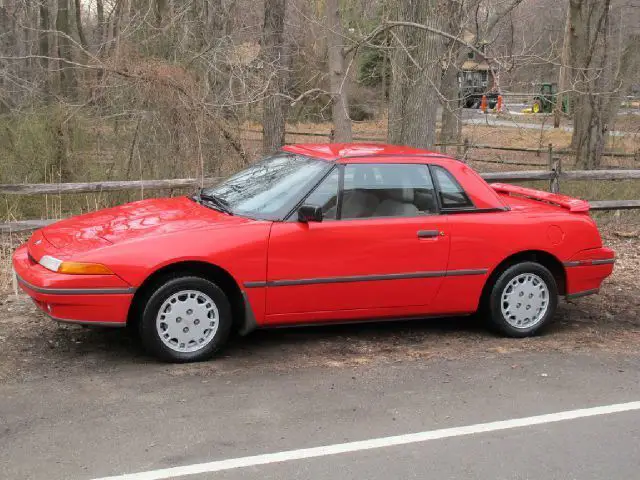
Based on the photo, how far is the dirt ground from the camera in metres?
5.32

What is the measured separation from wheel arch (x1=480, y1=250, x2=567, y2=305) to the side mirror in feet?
5.46

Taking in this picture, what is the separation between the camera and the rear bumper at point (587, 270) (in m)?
6.35

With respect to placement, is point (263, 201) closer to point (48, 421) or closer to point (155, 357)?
point (155, 357)

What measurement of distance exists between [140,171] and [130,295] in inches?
280

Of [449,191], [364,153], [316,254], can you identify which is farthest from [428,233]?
[316,254]

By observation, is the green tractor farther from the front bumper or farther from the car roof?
the front bumper

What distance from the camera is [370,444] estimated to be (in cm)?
411

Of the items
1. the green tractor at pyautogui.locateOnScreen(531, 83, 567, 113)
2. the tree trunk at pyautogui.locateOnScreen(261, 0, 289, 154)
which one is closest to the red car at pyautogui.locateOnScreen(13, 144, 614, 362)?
the green tractor at pyautogui.locateOnScreen(531, 83, 567, 113)

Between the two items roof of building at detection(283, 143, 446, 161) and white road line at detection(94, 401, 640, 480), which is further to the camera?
roof of building at detection(283, 143, 446, 161)

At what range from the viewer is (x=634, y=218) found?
38.5ft

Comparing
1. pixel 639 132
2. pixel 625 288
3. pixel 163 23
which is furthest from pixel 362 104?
pixel 625 288

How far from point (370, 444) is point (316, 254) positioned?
1763mm

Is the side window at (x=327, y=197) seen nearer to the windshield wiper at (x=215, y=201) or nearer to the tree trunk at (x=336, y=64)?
the windshield wiper at (x=215, y=201)

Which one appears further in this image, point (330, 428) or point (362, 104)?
point (362, 104)
